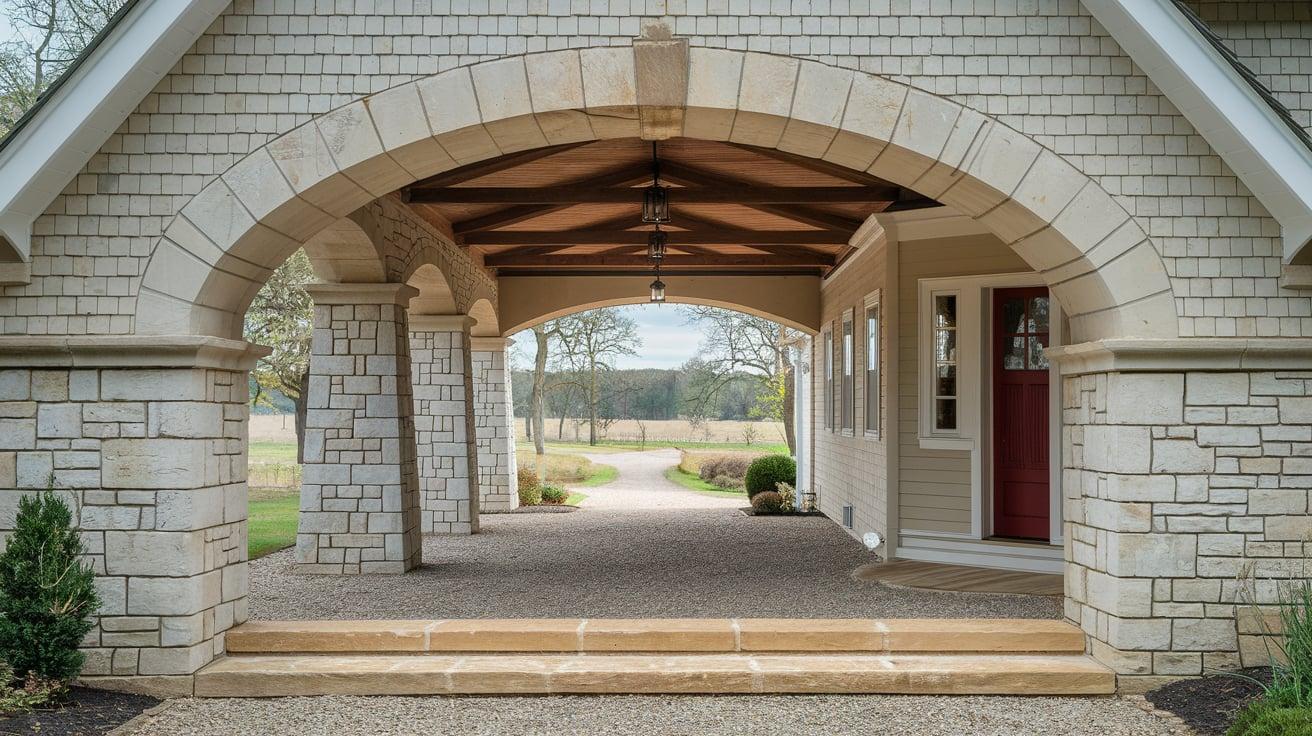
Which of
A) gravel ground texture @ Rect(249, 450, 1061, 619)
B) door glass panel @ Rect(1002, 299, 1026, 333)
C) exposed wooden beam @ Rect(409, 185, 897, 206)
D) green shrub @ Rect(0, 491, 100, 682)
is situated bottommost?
gravel ground texture @ Rect(249, 450, 1061, 619)

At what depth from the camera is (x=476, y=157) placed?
579 centimetres

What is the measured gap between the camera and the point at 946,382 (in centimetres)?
906

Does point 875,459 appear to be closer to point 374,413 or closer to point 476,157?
point 374,413

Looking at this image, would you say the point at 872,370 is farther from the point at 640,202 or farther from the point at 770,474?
the point at 770,474

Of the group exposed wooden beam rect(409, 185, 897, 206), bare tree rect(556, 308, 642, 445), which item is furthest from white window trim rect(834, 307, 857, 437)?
bare tree rect(556, 308, 642, 445)

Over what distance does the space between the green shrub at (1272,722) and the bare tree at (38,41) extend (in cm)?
1400

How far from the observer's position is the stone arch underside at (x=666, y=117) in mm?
5293

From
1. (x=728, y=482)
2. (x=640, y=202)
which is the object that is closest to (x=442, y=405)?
(x=640, y=202)

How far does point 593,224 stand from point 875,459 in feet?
14.7

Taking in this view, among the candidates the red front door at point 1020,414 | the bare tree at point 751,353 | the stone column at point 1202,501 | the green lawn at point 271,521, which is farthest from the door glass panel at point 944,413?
the bare tree at point 751,353

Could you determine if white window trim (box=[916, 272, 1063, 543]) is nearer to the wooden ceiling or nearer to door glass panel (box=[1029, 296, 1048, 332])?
door glass panel (box=[1029, 296, 1048, 332])

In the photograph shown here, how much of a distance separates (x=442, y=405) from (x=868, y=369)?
4.77 meters

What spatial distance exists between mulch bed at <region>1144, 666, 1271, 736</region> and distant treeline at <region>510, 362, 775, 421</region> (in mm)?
24889

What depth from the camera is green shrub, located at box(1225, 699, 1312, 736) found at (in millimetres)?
3985
